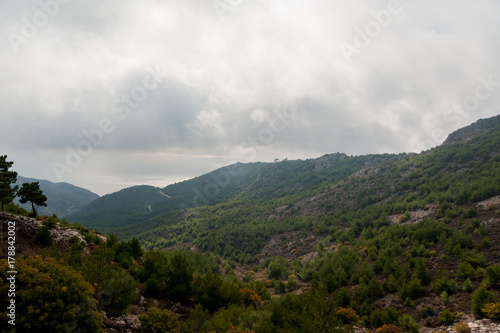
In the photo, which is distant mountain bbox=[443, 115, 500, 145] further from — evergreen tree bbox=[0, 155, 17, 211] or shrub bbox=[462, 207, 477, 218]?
evergreen tree bbox=[0, 155, 17, 211]

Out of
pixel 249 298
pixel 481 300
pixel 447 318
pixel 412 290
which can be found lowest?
pixel 249 298

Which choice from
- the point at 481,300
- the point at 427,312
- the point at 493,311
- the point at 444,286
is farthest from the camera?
the point at 444,286

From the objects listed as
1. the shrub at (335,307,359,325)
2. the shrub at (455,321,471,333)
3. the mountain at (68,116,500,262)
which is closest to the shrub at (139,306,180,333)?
the shrub at (335,307,359,325)

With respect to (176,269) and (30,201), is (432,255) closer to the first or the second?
(176,269)

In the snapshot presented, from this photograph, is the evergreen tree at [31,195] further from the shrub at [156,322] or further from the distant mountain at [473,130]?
the distant mountain at [473,130]

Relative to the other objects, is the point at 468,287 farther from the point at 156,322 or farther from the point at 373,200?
the point at 373,200

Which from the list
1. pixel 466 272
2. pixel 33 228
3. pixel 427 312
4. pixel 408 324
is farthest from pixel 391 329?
pixel 33 228

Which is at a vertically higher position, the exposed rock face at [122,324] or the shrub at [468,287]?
the exposed rock face at [122,324]

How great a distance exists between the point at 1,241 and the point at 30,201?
7848 millimetres

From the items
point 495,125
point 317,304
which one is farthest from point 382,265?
point 495,125

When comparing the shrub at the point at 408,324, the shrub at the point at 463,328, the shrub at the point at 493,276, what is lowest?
the shrub at the point at 408,324

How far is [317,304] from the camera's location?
1700 cm

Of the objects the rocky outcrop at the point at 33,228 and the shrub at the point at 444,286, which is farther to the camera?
the shrub at the point at 444,286

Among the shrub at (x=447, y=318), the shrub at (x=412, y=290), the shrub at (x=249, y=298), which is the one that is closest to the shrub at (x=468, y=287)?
the shrub at (x=412, y=290)
